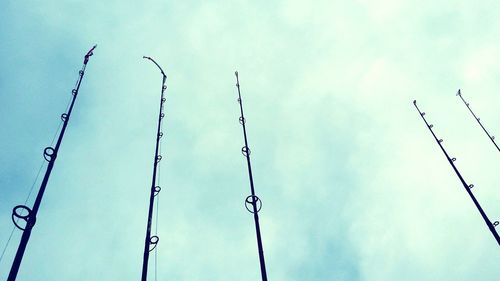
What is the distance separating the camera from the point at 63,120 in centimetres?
845

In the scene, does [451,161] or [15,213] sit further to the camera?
[451,161]

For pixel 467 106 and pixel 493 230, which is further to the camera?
pixel 467 106

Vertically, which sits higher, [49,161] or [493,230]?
[49,161]

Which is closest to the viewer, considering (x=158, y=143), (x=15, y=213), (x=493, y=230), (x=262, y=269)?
(x=15, y=213)

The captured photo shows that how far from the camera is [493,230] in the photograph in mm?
9055

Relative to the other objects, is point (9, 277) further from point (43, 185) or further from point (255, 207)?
point (255, 207)

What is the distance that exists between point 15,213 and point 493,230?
10.9m

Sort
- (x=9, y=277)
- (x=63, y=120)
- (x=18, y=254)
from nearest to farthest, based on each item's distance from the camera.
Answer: (x=9, y=277)
(x=18, y=254)
(x=63, y=120)

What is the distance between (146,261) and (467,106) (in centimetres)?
1482

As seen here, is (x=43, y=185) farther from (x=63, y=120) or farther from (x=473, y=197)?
(x=473, y=197)

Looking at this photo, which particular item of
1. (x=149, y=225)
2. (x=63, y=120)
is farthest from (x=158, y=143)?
A: (x=149, y=225)

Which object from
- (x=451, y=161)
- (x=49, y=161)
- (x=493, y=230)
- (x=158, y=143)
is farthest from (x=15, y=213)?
(x=451, y=161)

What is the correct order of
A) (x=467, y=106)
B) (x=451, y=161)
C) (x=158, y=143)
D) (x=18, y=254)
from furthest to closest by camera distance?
(x=467, y=106), (x=451, y=161), (x=158, y=143), (x=18, y=254)

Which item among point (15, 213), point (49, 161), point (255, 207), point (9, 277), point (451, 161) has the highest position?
A: point (451, 161)
